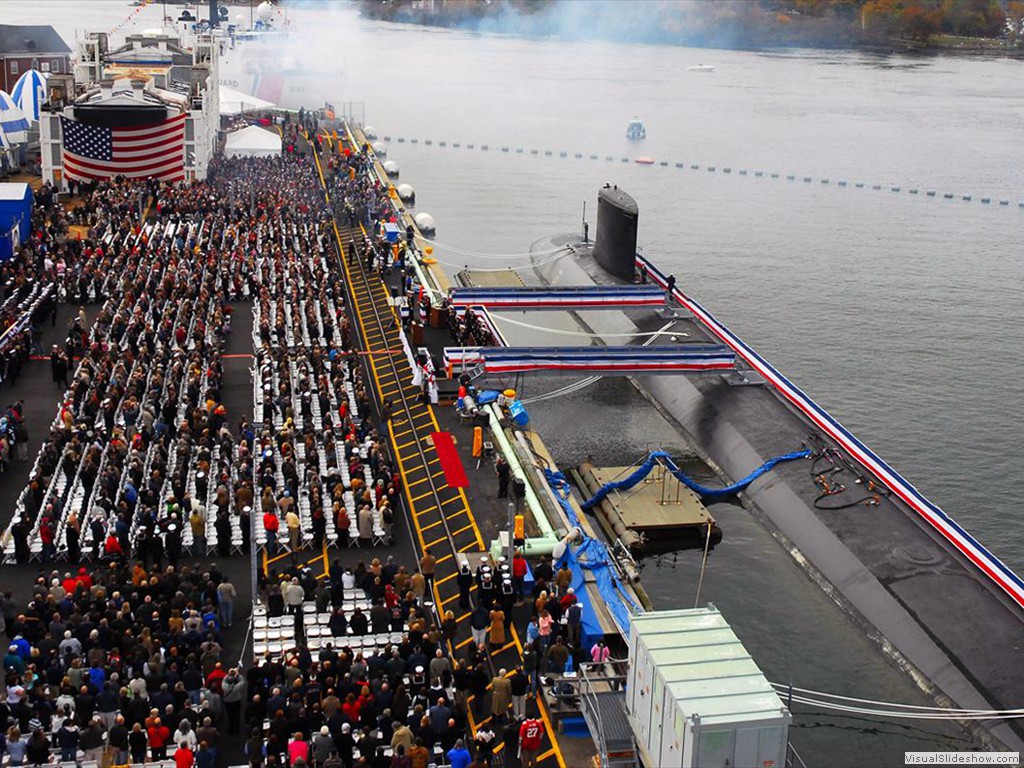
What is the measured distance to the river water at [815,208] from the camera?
36.4m

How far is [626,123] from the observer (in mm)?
106312

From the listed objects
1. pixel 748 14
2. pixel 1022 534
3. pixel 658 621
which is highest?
pixel 748 14

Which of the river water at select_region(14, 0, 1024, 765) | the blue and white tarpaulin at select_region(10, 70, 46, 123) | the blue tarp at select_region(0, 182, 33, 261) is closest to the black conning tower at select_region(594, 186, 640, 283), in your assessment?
the river water at select_region(14, 0, 1024, 765)

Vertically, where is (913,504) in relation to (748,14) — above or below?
below

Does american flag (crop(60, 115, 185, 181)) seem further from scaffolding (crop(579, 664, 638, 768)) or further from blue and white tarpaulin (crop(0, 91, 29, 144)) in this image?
scaffolding (crop(579, 664, 638, 768))

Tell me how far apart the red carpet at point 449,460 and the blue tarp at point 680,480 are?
4.03 m

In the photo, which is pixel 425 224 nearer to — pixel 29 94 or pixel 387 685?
pixel 29 94

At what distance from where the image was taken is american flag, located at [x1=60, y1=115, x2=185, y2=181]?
5644 centimetres

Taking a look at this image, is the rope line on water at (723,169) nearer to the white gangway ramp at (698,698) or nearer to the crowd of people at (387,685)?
the crowd of people at (387,685)

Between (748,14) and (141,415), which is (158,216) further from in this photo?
(748,14)

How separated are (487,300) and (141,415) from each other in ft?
45.7

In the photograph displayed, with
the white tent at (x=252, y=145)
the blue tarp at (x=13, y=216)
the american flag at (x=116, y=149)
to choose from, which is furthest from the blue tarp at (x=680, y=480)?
the white tent at (x=252, y=145)

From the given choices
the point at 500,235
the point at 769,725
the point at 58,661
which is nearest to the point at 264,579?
the point at 58,661

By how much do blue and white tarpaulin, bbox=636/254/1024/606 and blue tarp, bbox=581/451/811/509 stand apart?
4.62ft
